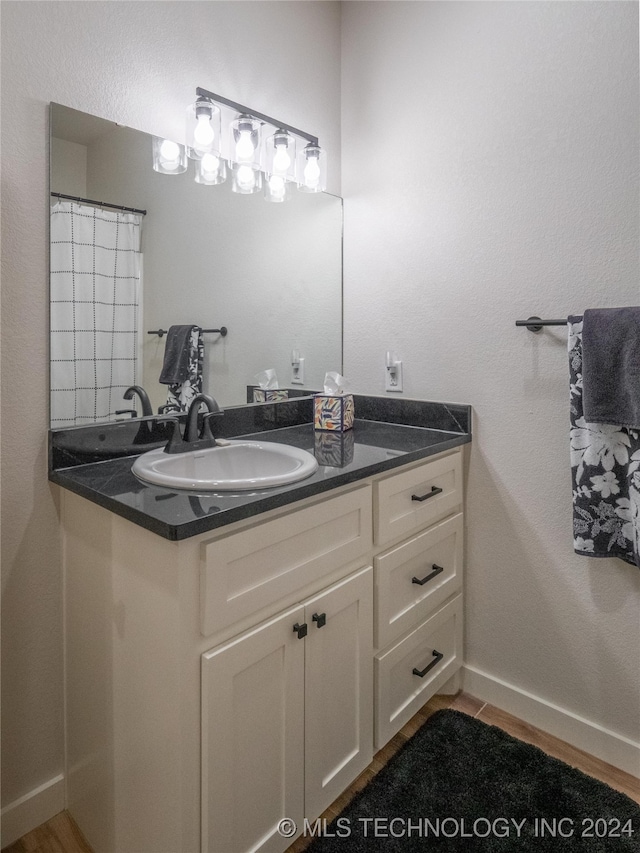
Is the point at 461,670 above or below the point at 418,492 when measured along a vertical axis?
below

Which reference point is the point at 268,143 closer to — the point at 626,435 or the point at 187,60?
the point at 187,60

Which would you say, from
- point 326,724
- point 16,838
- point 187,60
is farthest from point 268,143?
point 16,838

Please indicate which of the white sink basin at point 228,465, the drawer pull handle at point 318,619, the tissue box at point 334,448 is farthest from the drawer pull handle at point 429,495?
the drawer pull handle at point 318,619

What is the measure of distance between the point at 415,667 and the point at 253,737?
0.65 m

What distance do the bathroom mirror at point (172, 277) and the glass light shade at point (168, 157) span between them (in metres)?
0.02

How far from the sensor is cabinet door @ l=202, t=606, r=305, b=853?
3.22 feet

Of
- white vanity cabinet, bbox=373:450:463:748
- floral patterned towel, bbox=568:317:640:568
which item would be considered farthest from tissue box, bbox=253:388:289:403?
floral patterned towel, bbox=568:317:640:568

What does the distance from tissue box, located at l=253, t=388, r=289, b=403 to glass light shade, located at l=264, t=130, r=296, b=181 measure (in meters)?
0.73

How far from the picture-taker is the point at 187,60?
4.91 ft

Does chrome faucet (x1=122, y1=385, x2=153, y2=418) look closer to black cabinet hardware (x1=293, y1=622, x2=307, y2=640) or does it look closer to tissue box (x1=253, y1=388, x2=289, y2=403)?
tissue box (x1=253, y1=388, x2=289, y2=403)

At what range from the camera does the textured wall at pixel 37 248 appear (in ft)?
3.92

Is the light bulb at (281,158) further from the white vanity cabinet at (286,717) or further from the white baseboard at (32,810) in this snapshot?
the white baseboard at (32,810)

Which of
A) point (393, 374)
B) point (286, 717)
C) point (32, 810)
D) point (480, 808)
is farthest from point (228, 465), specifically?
point (480, 808)

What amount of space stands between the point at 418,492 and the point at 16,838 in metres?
1.33
